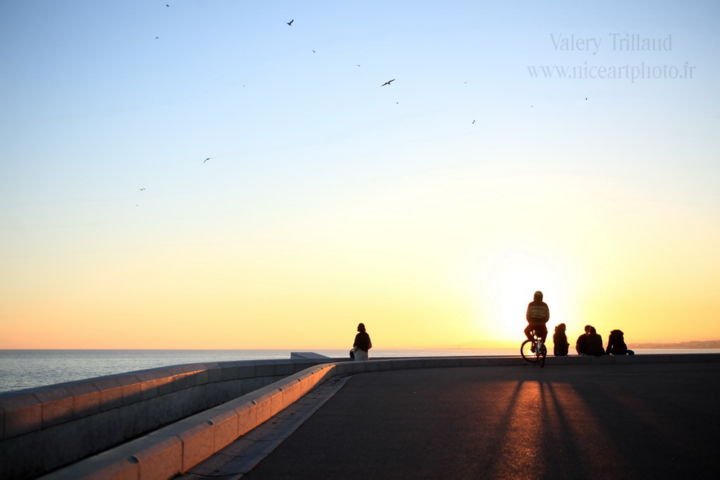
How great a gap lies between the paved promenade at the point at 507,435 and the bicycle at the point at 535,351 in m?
7.09

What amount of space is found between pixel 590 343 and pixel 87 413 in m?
20.0

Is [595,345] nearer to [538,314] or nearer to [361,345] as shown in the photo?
[538,314]

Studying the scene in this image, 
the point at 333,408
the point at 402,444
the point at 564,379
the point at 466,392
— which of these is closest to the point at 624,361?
the point at 564,379

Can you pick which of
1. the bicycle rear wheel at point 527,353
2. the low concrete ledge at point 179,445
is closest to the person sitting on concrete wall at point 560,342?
the bicycle rear wheel at point 527,353

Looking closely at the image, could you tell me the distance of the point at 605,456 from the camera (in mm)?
7184

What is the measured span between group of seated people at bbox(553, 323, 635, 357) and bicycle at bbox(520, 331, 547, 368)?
3886 millimetres

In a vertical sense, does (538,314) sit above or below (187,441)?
above

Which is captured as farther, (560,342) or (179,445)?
(560,342)

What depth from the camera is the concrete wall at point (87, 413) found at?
802cm

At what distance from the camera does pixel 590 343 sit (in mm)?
26578

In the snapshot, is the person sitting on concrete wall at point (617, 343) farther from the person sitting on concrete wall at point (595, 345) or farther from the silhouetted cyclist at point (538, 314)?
A: the silhouetted cyclist at point (538, 314)

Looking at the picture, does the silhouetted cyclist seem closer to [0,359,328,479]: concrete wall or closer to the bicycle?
the bicycle

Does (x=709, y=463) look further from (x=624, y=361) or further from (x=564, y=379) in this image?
(x=624, y=361)

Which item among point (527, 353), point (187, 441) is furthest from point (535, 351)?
point (187, 441)
